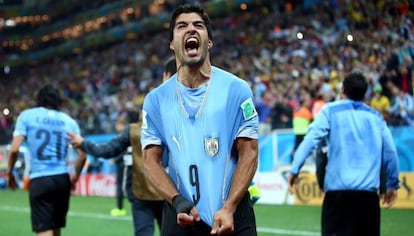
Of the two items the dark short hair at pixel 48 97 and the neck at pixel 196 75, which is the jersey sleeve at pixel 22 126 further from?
the neck at pixel 196 75

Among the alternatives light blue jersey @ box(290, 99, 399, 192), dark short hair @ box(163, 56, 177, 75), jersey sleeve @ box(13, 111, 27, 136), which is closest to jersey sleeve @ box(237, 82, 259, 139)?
light blue jersey @ box(290, 99, 399, 192)

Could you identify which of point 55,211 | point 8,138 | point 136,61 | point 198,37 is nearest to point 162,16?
point 136,61

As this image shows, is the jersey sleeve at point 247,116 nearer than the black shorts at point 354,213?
Yes

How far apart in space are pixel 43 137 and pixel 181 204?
4.13 m

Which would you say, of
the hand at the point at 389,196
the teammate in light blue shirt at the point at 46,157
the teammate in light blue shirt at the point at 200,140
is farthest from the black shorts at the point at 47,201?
the teammate in light blue shirt at the point at 200,140

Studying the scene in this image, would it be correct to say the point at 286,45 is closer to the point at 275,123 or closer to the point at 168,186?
the point at 275,123

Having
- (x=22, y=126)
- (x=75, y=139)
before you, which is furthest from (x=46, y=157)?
(x=75, y=139)

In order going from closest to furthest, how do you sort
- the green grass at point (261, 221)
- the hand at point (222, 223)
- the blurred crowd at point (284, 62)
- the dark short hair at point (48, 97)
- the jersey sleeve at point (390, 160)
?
the hand at point (222, 223) → the jersey sleeve at point (390, 160) → the dark short hair at point (48, 97) → the green grass at point (261, 221) → the blurred crowd at point (284, 62)

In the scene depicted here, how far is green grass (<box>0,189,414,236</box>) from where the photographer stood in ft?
35.6

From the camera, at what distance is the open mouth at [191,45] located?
370cm

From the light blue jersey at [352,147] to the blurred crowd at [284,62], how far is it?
18.2 ft

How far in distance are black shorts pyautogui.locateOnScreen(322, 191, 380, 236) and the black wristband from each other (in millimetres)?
2539

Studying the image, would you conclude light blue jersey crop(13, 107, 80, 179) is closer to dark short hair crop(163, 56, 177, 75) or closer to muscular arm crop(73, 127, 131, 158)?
muscular arm crop(73, 127, 131, 158)

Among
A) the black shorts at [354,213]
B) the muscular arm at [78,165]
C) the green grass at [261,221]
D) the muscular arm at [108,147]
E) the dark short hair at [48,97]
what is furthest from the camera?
the green grass at [261,221]
